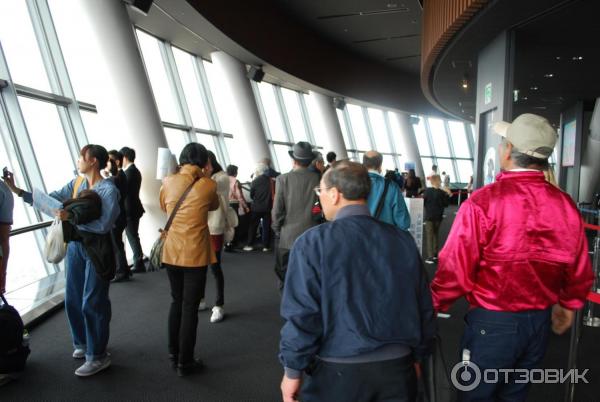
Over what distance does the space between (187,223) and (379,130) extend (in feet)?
61.8

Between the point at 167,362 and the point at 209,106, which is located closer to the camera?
the point at 167,362

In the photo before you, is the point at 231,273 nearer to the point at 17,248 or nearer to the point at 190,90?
the point at 17,248

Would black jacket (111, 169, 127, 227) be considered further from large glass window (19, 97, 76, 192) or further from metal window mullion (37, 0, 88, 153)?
metal window mullion (37, 0, 88, 153)

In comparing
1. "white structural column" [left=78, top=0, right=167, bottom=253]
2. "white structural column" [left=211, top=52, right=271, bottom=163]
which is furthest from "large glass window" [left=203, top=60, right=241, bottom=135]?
"white structural column" [left=78, top=0, right=167, bottom=253]

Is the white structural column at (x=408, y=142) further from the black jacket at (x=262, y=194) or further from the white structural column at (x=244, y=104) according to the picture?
the black jacket at (x=262, y=194)

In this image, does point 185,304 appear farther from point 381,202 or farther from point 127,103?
point 127,103

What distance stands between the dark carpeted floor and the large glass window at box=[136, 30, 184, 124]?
18.2ft

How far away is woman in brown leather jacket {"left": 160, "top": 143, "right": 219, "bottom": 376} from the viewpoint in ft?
10.3

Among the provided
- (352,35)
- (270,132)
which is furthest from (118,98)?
(352,35)

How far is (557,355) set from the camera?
3.63m

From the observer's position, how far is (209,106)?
1155cm

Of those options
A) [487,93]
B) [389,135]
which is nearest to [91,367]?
[487,93]

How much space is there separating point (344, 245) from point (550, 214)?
92cm

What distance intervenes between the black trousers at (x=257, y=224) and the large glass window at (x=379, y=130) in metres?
13.1
